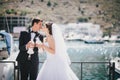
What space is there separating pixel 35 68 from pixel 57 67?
551 millimetres

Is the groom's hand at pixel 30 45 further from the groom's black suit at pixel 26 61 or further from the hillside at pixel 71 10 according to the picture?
the hillside at pixel 71 10

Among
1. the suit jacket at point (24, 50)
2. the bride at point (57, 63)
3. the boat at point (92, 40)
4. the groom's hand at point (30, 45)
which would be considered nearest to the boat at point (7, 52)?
the suit jacket at point (24, 50)

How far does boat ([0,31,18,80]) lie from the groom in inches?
12.7

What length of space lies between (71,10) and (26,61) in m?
1.41

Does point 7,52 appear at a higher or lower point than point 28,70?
higher

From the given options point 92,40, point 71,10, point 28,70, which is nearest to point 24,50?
point 28,70

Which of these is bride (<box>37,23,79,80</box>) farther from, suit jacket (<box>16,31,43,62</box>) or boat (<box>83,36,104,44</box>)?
boat (<box>83,36,104,44</box>)

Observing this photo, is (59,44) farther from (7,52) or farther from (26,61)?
(7,52)

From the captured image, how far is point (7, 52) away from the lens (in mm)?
5199

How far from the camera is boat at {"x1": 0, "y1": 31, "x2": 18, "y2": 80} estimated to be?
4.89 meters

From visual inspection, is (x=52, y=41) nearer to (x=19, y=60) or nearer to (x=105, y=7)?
(x=19, y=60)

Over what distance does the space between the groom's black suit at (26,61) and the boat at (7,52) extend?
314mm

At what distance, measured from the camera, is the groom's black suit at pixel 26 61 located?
456 cm

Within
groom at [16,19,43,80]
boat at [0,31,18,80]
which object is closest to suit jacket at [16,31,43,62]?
groom at [16,19,43,80]
